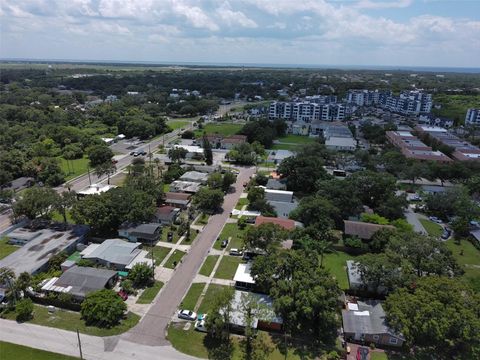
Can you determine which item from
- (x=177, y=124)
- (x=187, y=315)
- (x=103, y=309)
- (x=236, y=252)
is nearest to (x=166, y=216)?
(x=236, y=252)

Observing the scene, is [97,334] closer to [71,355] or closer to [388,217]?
[71,355]

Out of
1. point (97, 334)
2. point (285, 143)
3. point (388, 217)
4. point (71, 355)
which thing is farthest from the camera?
point (285, 143)

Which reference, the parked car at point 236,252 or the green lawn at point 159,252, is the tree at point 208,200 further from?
the parked car at point 236,252

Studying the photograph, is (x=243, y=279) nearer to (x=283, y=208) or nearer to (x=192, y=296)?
(x=192, y=296)

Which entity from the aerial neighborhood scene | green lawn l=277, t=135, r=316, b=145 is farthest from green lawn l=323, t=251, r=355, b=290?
green lawn l=277, t=135, r=316, b=145

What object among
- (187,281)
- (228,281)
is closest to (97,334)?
(187,281)

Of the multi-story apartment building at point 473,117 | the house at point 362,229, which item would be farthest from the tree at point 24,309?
the multi-story apartment building at point 473,117
